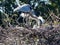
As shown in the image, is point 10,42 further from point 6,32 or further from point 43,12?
point 43,12

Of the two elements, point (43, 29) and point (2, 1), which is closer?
point (43, 29)

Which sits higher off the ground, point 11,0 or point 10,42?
point 10,42

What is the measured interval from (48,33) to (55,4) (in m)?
10.5

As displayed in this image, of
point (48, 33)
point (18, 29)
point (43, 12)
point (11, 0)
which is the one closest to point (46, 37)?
point (48, 33)

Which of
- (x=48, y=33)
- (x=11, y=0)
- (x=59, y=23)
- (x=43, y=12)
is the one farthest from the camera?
(x=11, y=0)

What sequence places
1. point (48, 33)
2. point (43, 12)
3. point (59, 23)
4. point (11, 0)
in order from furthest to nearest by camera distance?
point (11, 0)
point (43, 12)
point (59, 23)
point (48, 33)

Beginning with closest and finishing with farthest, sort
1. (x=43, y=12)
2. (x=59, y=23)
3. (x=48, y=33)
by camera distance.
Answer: (x=48, y=33)
(x=59, y=23)
(x=43, y=12)

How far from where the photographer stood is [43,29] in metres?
4.97

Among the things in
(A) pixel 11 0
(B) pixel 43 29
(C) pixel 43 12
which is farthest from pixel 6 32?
(A) pixel 11 0

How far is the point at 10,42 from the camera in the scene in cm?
505

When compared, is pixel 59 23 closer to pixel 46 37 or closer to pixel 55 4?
pixel 46 37

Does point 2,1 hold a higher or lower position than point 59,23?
lower

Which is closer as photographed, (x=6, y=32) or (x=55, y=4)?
(x=6, y=32)

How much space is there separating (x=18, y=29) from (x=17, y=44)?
25cm
